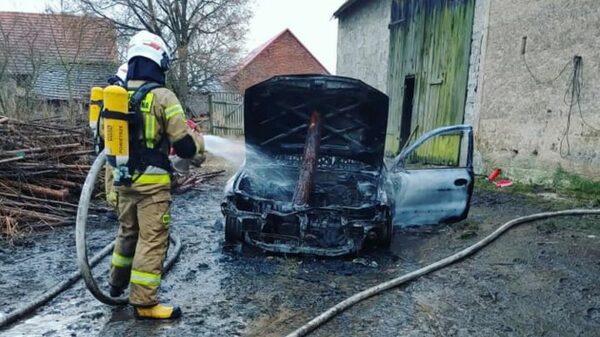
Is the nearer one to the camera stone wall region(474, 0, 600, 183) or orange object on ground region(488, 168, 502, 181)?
stone wall region(474, 0, 600, 183)

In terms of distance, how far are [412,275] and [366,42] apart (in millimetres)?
12670

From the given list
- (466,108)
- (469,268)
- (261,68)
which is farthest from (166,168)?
(261,68)

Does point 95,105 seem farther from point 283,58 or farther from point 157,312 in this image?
point 283,58

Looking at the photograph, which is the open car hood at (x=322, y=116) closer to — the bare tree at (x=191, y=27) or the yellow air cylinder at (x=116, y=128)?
the yellow air cylinder at (x=116, y=128)

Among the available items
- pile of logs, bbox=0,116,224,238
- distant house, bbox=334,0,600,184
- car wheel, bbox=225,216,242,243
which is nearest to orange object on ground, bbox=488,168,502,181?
distant house, bbox=334,0,600,184

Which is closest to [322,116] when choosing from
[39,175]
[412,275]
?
[412,275]

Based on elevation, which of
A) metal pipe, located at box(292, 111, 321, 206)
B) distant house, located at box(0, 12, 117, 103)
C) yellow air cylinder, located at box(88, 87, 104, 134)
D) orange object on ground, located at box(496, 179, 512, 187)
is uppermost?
distant house, located at box(0, 12, 117, 103)

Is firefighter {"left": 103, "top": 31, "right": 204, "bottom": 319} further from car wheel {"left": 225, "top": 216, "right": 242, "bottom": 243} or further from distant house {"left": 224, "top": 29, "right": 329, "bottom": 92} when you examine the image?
distant house {"left": 224, "top": 29, "right": 329, "bottom": 92}

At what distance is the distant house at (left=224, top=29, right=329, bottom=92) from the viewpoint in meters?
31.3

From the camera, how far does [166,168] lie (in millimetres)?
3172

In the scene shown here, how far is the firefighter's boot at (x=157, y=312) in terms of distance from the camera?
3.13 m

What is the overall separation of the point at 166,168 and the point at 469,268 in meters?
3.07

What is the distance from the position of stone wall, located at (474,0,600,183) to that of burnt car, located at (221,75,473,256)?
3.13m

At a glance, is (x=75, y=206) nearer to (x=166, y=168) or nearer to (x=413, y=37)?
(x=166, y=168)
